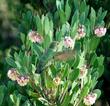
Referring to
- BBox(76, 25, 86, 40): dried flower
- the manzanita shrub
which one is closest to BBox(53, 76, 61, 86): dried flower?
the manzanita shrub

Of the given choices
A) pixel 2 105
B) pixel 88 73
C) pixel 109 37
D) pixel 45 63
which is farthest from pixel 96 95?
pixel 109 37

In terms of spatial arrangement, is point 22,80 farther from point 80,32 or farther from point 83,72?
point 80,32

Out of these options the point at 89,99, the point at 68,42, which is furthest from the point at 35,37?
the point at 89,99

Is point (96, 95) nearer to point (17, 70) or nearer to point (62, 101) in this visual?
point (62, 101)

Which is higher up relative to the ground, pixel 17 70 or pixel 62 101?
pixel 17 70

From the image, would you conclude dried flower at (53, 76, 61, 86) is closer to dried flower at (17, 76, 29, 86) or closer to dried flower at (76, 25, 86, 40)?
dried flower at (17, 76, 29, 86)

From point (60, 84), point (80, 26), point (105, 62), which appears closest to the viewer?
point (60, 84)

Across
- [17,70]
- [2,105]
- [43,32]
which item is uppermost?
[43,32]

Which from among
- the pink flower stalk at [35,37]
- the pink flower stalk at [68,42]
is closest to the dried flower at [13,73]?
the pink flower stalk at [35,37]
